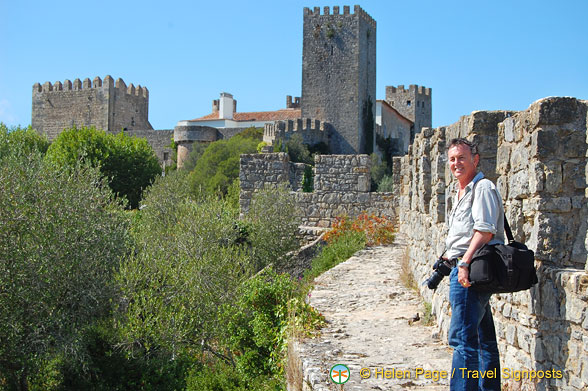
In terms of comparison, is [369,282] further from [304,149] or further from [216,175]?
[304,149]

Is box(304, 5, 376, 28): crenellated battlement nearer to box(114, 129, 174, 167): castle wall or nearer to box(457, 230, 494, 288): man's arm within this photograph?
box(114, 129, 174, 167): castle wall

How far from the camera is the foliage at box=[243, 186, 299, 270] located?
12.8 meters

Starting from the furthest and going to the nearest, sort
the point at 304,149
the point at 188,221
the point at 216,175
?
the point at 304,149 < the point at 216,175 < the point at 188,221

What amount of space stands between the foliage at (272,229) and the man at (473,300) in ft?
30.9

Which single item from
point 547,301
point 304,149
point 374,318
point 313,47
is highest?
point 313,47

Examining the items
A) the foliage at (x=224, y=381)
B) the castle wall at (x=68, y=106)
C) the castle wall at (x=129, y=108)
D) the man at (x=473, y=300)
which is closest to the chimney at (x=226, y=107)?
the castle wall at (x=129, y=108)

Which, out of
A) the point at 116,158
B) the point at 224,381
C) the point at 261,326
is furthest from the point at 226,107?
the point at 261,326

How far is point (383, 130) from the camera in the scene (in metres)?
51.1

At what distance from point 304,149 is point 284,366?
3409 cm

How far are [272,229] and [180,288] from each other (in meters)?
3.09

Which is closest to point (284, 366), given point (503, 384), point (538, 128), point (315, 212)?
point (503, 384)

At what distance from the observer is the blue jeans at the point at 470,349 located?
3.07 meters

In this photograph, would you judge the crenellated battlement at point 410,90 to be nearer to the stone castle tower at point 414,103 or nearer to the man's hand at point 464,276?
the stone castle tower at point 414,103

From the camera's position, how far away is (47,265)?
34.1 ft
